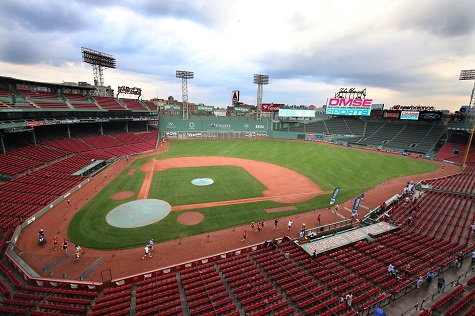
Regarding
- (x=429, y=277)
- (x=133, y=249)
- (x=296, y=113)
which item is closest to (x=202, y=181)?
(x=133, y=249)

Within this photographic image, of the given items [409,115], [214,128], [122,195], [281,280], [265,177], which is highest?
[409,115]

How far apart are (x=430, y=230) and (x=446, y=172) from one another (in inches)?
1286

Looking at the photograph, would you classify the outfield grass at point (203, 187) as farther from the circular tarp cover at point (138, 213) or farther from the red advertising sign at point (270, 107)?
the red advertising sign at point (270, 107)

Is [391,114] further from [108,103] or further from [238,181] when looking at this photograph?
[108,103]

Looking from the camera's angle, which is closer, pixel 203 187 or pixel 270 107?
pixel 203 187

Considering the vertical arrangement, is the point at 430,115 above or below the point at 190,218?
above

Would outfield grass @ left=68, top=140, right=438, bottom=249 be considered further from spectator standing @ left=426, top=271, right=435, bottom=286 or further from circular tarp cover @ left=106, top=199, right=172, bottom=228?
spectator standing @ left=426, top=271, right=435, bottom=286

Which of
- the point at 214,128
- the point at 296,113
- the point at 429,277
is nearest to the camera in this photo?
the point at 429,277

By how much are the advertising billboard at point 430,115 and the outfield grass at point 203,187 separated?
194 feet

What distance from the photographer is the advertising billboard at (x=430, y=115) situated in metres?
64.7

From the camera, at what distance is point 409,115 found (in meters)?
68.6

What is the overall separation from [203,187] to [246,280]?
20243 mm

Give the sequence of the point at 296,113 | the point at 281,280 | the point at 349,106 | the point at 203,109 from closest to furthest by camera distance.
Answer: the point at 281,280, the point at 349,106, the point at 203,109, the point at 296,113

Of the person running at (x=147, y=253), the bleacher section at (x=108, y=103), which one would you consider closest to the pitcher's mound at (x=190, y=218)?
the person running at (x=147, y=253)
